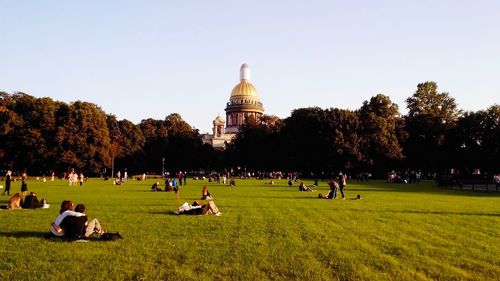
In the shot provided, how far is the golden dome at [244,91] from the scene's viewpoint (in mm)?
176438

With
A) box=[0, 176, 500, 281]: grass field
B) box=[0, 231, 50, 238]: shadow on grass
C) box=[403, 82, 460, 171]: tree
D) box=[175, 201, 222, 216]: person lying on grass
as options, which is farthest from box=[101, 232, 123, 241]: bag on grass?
box=[403, 82, 460, 171]: tree

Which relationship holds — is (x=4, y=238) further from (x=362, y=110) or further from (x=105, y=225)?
(x=362, y=110)

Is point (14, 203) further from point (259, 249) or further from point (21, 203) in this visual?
point (259, 249)

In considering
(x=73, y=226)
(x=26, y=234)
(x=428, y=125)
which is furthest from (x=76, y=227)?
(x=428, y=125)

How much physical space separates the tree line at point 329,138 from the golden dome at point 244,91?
7505cm

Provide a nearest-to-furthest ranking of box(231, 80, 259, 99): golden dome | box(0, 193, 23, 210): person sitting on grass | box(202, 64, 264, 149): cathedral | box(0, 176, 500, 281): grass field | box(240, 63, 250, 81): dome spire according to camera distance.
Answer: box(0, 176, 500, 281): grass field
box(0, 193, 23, 210): person sitting on grass
box(202, 64, 264, 149): cathedral
box(231, 80, 259, 99): golden dome
box(240, 63, 250, 81): dome spire

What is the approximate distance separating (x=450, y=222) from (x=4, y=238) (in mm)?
13950

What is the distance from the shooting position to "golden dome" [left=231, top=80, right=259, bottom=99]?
6946 inches

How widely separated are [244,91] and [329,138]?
9711 centimetres

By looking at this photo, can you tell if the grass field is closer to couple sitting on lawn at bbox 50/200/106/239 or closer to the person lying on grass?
couple sitting on lawn at bbox 50/200/106/239

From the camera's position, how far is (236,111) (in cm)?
17450

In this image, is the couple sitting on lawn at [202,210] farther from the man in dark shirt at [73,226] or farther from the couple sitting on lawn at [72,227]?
the man in dark shirt at [73,226]

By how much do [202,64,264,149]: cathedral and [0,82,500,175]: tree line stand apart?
2782 inches

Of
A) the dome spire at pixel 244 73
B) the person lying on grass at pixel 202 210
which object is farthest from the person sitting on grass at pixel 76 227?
the dome spire at pixel 244 73
